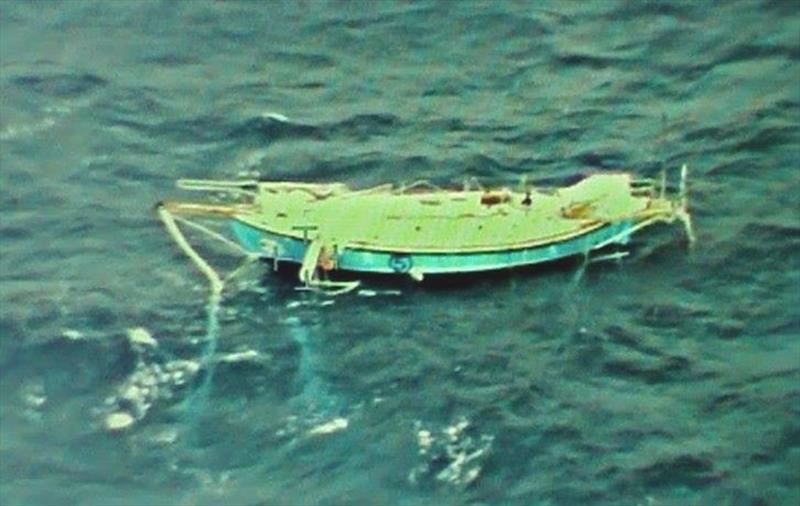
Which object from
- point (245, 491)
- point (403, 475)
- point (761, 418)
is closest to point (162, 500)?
point (245, 491)

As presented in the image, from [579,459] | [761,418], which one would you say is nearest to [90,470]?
[579,459]

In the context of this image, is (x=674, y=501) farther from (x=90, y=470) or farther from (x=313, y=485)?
(x=90, y=470)

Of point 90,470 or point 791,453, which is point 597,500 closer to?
point 791,453

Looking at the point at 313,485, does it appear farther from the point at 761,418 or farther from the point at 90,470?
the point at 761,418

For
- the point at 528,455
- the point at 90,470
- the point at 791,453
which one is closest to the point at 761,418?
the point at 791,453
